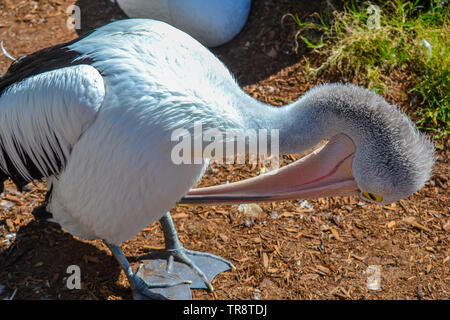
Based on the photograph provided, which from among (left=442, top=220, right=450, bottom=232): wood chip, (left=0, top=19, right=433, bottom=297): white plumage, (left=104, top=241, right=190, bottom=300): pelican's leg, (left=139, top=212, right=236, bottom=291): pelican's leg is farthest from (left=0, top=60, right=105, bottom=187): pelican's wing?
(left=442, top=220, right=450, bottom=232): wood chip

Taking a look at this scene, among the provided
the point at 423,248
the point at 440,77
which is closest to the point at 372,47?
the point at 440,77

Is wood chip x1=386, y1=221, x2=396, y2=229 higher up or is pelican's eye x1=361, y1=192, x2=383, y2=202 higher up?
pelican's eye x1=361, y1=192, x2=383, y2=202

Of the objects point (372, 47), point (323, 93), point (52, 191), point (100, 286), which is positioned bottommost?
point (100, 286)

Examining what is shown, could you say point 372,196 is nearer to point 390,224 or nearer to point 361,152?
point 361,152

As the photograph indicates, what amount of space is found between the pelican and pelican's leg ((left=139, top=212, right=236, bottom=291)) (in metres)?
2.07

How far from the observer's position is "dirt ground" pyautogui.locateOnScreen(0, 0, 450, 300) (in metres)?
3.35

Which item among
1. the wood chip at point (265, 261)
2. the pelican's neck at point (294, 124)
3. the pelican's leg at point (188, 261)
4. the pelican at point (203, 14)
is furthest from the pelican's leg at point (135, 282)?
the pelican at point (203, 14)

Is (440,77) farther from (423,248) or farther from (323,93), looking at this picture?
(323,93)

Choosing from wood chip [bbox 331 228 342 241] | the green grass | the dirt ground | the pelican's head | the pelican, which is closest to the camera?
the pelican's head

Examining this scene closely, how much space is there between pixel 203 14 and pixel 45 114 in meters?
2.38

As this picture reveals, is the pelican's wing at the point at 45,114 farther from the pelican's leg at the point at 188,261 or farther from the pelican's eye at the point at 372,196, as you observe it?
the pelican's eye at the point at 372,196

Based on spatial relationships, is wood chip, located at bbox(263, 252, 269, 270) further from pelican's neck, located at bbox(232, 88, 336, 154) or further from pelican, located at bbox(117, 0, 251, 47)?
pelican, located at bbox(117, 0, 251, 47)

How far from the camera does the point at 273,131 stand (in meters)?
2.62

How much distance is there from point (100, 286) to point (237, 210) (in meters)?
1.16
